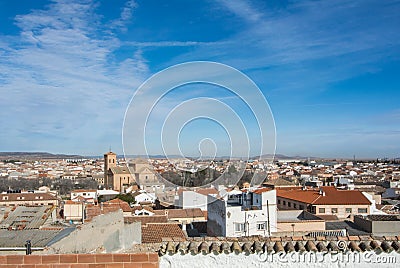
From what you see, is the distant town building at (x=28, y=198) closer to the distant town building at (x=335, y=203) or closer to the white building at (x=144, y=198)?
the white building at (x=144, y=198)

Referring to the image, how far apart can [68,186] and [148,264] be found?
176 ft

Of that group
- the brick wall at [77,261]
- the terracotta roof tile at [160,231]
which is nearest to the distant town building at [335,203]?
the terracotta roof tile at [160,231]

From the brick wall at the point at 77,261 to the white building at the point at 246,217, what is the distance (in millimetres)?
11194

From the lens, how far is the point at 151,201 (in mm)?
31922

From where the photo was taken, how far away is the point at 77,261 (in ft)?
11.5

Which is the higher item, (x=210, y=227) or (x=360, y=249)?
(x=360, y=249)

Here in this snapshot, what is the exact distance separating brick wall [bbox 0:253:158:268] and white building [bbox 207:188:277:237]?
36.7ft

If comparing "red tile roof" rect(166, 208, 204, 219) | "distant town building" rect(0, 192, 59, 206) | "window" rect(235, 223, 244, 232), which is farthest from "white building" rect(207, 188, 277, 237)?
"distant town building" rect(0, 192, 59, 206)

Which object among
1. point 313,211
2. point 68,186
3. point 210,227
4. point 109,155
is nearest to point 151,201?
point 313,211

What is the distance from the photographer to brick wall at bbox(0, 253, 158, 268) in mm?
3484

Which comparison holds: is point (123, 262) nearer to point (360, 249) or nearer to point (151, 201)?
point (360, 249)

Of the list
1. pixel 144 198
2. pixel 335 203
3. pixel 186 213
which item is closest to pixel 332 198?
pixel 335 203

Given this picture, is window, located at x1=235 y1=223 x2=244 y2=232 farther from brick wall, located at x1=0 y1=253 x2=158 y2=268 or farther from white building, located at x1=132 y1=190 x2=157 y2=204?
white building, located at x1=132 y1=190 x2=157 y2=204

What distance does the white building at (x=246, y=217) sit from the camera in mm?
14680
